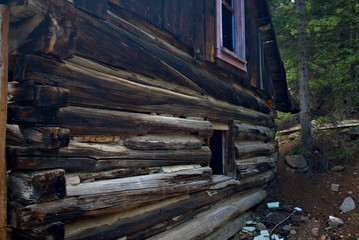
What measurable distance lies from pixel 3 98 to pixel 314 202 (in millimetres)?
6674

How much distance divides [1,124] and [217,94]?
3573 millimetres

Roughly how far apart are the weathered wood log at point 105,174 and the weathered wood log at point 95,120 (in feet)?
1.24

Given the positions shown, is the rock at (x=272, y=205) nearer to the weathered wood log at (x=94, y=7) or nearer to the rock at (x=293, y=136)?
the weathered wood log at (x=94, y=7)

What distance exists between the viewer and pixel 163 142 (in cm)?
337

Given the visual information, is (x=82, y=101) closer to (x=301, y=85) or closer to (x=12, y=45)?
(x=12, y=45)

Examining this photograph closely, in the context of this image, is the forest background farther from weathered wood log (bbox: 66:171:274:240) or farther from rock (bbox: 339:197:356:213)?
weathered wood log (bbox: 66:171:274:240)

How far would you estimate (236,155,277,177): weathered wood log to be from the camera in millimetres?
5539

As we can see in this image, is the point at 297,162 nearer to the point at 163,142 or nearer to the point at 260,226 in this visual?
the point at 260,226

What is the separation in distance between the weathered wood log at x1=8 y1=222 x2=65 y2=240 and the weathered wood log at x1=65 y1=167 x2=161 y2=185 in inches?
15.0

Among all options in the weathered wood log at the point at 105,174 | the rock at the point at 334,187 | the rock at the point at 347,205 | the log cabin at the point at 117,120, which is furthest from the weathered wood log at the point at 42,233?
the rock at the point at 334,187

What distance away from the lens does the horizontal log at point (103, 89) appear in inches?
83.2

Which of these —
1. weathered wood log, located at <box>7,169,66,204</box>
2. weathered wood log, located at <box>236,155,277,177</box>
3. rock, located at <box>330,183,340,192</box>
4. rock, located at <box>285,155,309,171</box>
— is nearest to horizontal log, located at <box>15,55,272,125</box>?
weathered wood log, located at <box>7,169,66,204</box>

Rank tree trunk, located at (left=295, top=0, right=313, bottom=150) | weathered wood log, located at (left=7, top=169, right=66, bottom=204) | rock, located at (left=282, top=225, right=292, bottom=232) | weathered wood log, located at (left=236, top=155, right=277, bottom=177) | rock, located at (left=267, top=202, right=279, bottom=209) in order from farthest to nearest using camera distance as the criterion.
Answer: tree trunk, located at (left=295, top=0, right=313, bottom=150) → rock, located at (left=267, top=202, right=279, bottom=209) → weathered wood log, located at (left=236, top=155, right=277, bottom=177) → rock, located at (left=282, top=225, right=292, bottom=232) → weathered wood log, located at (left=7, top=169, right=66, bottom=204)

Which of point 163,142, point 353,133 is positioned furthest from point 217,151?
point 353,133
